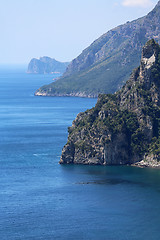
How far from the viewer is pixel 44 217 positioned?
142 m

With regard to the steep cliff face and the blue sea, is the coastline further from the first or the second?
the blue sea

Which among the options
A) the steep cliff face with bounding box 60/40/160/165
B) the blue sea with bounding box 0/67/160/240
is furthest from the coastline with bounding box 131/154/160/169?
the blue sea with bounding box 0/67/160/240

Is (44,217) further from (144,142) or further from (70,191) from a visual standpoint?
(144,142)

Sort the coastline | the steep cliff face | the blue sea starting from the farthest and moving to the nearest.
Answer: the steep cliff face → the coastline → the blue sea

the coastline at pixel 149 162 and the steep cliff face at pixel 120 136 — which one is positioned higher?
the steep cliff face at pixel 120 136

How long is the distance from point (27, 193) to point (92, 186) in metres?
19.0

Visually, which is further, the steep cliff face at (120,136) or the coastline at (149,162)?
the steep cliff face at (120,136)

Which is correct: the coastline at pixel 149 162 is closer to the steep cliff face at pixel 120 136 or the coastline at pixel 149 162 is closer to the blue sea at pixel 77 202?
the steep cliff face at pixel 120 136

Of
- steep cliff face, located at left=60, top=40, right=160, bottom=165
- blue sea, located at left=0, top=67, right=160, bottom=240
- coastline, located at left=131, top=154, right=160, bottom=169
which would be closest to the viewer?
blue sea, located at left=0, top=67, right=160, bottom=240

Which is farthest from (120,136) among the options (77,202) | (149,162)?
(77,202)

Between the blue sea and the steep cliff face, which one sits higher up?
the steep cliff face

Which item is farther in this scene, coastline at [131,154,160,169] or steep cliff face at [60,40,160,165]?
steep cliff face at [60,40,160,165]

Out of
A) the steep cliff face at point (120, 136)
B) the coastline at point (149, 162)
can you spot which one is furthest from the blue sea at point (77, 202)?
the steep cliff face at point (120, 136)

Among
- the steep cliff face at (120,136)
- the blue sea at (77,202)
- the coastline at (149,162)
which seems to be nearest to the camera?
the blue sea at (77,202)
